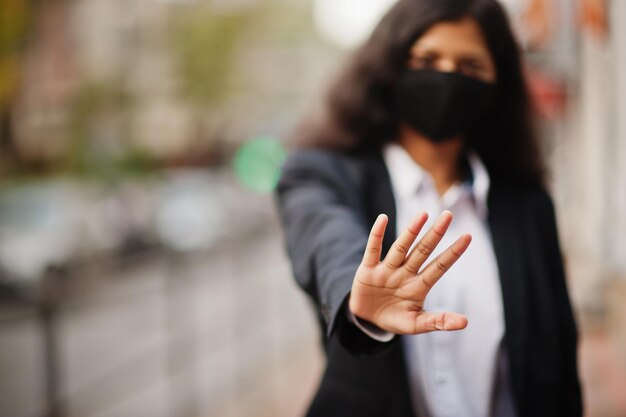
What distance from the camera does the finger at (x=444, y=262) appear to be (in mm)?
1414

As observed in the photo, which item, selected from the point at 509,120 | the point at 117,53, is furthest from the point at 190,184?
the point at 509,120

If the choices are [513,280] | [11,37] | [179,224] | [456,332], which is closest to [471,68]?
[513,280]

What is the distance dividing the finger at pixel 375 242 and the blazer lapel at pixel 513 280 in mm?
577

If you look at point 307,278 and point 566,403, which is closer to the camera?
point 307,278

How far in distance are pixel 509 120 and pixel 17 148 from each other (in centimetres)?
2023

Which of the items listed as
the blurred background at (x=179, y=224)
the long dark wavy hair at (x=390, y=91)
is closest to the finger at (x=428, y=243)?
the long dark wavy hair at (x=390, y=91)

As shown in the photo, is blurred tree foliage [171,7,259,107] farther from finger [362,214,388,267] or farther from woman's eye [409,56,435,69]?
finger [362,214,388,267]

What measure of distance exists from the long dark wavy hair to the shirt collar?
9 cm

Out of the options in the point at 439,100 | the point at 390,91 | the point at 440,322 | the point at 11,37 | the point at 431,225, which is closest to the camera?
the point at 440,322

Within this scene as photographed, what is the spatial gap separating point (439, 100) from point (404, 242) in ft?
2.37

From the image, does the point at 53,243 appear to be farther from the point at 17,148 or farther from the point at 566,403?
the point at 566,403

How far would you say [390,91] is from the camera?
2.13 metres

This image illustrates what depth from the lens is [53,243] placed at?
532 inches

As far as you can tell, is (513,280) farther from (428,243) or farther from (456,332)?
(428,243)
